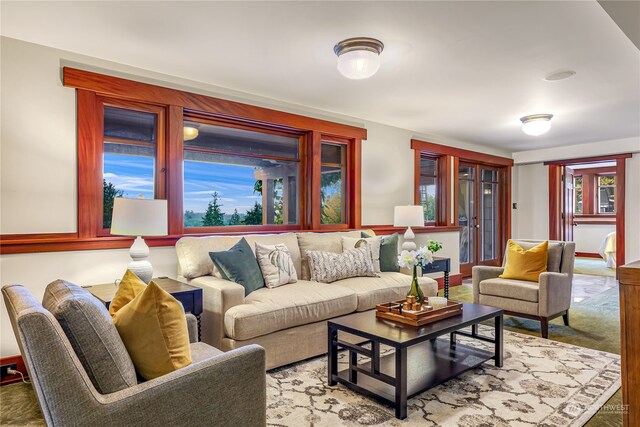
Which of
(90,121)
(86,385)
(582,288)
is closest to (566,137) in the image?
(582,288)

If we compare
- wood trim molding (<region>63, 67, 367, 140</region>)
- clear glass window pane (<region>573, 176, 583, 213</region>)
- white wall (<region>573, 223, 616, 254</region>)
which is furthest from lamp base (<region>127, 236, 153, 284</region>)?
clear glass window pane (<region>573, 176, 583, 213</region>)

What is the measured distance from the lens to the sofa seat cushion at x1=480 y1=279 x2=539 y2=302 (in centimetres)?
354

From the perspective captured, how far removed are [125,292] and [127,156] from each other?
1942 millimetres

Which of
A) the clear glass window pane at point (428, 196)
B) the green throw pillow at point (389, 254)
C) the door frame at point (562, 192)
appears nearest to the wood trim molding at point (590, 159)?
the door frame at point (562, 192)

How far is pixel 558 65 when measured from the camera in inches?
122

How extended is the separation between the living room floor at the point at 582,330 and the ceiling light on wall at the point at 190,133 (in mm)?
2234

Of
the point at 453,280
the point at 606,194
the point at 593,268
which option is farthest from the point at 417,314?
the point at 606,194

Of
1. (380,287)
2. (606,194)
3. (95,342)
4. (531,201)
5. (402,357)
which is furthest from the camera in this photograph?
(606,194)

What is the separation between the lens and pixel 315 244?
3.79m

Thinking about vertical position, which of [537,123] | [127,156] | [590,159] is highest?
[537,123]

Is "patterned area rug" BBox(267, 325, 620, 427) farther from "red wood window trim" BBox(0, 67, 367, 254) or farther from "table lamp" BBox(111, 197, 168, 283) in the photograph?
"red wood window trim" BBox(0, 67, 367, 254)

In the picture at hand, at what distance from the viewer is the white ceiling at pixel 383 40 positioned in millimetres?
2275

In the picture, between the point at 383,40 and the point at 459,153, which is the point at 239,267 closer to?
the point at 383,40

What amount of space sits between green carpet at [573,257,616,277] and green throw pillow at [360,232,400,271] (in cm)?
513
